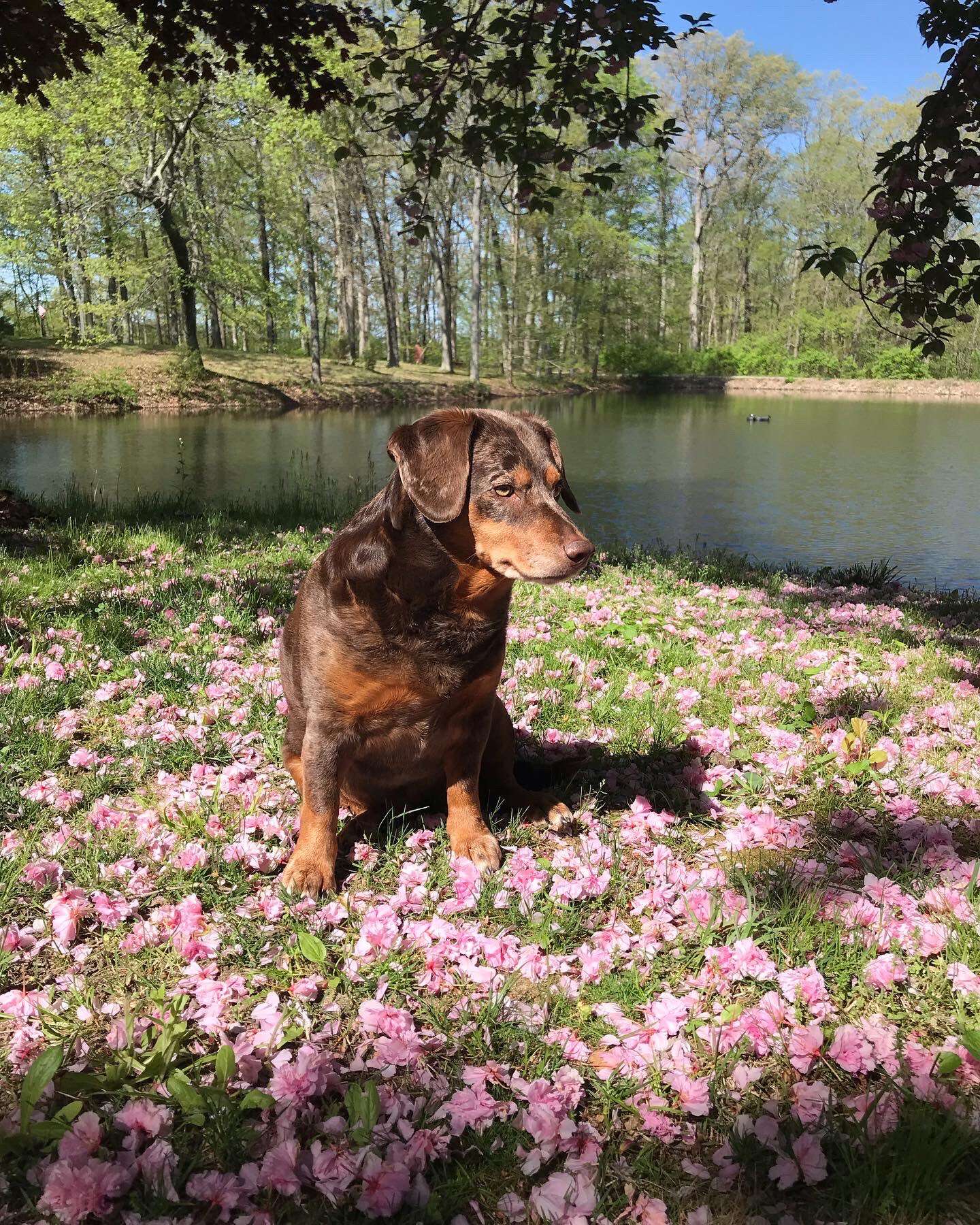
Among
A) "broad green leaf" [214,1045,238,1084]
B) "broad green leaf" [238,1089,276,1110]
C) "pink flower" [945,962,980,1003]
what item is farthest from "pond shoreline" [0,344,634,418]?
"pink flower" [945,962,980,1003]

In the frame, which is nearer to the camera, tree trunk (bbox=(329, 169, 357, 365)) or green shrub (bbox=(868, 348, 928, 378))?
tree trunk (bbox=(329, 169, 357, 365))

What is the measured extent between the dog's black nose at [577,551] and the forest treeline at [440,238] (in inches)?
1115

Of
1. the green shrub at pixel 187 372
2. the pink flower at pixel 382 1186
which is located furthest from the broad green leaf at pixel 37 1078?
the green shrub at pixel 187 372

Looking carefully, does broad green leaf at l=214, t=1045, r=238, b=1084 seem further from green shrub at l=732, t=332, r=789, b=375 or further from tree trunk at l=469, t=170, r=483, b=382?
green shrub at l=732, t=332, r=789, b=375

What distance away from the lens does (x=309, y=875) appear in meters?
3.07

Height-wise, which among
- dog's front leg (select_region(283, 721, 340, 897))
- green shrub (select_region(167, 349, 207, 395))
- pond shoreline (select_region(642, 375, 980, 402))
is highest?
pond shoreline (select_region(642, 375, 980, 402))

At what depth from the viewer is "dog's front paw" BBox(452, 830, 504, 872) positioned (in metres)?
3.24

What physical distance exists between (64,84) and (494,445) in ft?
117

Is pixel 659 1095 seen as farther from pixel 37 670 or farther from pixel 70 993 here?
pixel 37 670

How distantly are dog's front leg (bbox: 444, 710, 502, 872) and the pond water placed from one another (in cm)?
960

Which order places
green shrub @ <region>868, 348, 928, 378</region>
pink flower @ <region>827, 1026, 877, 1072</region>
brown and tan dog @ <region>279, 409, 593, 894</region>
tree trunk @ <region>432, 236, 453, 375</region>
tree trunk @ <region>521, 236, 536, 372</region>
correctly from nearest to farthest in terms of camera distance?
pink flower @ <region>827, 1026, 877, 1072</region>
brown and tan dog @ <region>279, 409, 593, 894</region>
tree trunk @ <region>432, 236, 453, 375</region>
tree trunk @ <region>521, 236, 536, 372</region>
green shrub @ <region>868, 348, 928, 378</region>

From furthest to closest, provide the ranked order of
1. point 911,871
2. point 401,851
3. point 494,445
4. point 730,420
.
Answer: point 730,420 < point 401,851 < point 911,871 < point 494,445

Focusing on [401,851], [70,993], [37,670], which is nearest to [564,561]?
[401,851]

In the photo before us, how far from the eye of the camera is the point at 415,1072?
2285 millimetres
